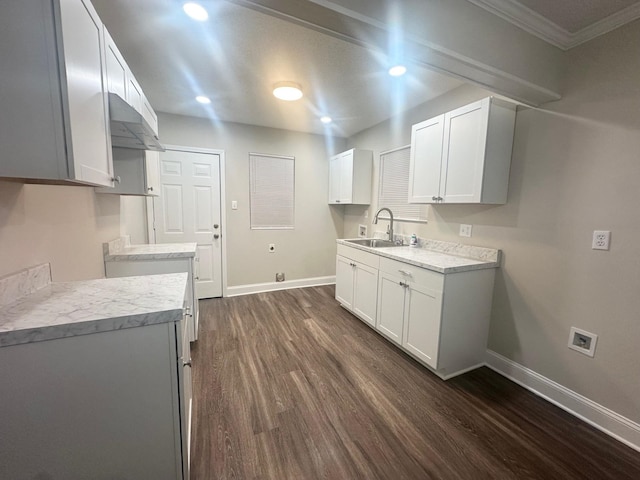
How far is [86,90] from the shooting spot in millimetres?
1033

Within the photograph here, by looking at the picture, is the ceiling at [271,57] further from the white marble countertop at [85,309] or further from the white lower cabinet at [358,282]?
the white lower cabinet at [358,282]

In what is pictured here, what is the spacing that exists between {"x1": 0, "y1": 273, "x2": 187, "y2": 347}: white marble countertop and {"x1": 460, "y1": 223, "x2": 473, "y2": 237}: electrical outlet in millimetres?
2376

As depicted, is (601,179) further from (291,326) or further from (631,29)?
(291,326)

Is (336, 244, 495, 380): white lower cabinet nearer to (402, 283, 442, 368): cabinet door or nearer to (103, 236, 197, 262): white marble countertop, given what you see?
(402, 283, 442, 368): cabinet door

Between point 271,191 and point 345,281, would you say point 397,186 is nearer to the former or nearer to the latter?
point 345,281

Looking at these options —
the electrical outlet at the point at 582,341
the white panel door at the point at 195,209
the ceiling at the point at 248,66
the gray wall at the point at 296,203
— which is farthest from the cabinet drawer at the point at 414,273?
the white panel door at the point at 195,209

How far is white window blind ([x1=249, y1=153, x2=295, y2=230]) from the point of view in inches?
154

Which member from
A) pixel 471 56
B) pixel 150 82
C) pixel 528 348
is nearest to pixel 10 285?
pixel 150 82

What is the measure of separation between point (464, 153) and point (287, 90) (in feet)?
5.50

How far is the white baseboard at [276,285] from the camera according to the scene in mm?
3936

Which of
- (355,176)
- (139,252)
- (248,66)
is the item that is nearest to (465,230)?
(355,176)

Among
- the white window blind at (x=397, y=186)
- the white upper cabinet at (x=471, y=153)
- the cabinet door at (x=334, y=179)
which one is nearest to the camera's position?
the white upper cabinet at (x=471, y=153)

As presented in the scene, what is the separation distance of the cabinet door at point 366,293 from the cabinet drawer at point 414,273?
206 millimetres

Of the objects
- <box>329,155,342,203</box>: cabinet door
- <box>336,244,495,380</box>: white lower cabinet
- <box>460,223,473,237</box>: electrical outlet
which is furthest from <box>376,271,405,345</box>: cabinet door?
<box>329,155,342,203</box>: cabinet door
